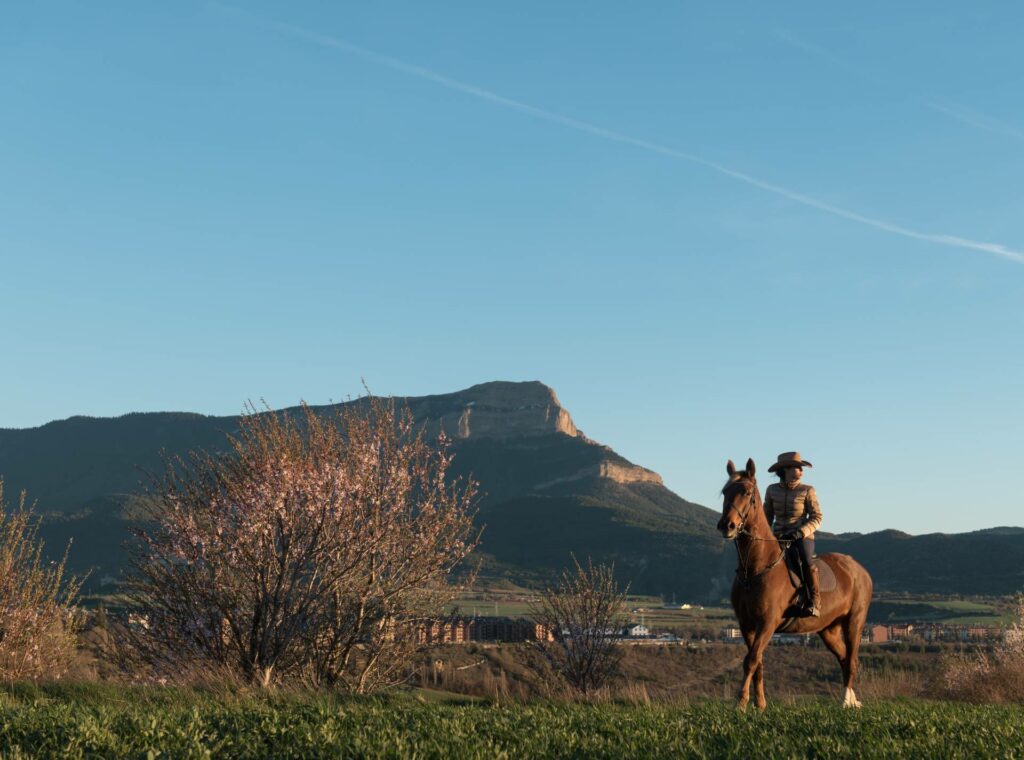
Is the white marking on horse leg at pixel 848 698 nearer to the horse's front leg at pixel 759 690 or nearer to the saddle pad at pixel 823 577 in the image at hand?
the horse's front leg at pixel 759 690

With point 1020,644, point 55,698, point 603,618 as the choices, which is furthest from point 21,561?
point 1020,644

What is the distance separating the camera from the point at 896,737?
10531 mm

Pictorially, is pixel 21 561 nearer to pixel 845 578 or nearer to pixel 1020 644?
pixel 845 578

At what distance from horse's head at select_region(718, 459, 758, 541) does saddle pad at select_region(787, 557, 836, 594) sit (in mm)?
1487

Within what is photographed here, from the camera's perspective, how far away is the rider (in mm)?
15086

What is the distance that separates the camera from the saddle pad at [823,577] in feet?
49.8

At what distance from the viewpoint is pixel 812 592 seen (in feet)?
49.4

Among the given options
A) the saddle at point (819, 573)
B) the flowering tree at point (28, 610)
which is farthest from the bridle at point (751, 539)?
the flowering tree at point (28, 610)

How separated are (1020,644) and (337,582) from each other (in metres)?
38.4

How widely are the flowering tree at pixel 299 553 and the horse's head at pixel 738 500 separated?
8964 mm

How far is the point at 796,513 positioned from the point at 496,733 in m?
6.69

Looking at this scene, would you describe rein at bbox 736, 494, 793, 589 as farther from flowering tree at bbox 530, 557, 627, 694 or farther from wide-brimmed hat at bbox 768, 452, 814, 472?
flowering tree at bbox 530, 557, 627, 694

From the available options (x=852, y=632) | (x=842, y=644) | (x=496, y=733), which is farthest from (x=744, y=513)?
(x=496, y=733)

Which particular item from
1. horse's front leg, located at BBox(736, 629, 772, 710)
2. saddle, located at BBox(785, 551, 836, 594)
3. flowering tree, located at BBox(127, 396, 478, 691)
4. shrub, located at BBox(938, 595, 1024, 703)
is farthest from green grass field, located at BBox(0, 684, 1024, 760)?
shrub, located at BBox(938, 595, 1024, 703)
